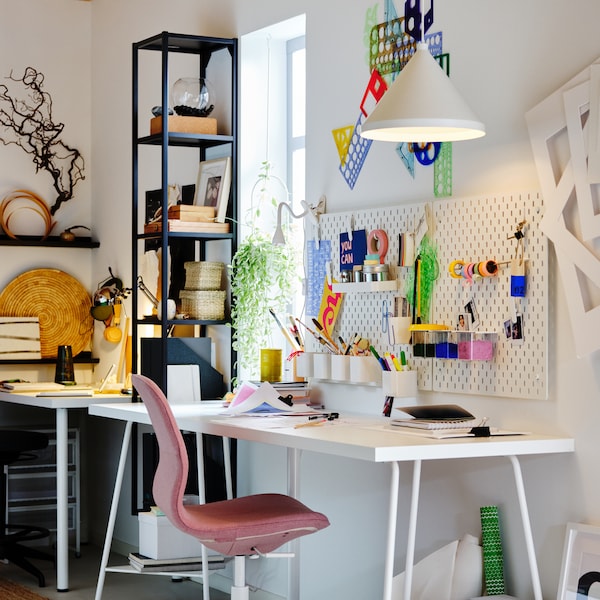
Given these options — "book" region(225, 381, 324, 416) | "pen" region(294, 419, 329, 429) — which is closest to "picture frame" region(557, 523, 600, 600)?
"pen" region(294, 419, 329, 429)

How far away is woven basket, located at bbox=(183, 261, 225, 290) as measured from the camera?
4.29 meters

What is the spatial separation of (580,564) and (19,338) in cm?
329

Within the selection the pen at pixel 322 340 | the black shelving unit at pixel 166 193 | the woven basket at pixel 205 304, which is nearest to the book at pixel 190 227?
the black shelving unit at pixel 166 193

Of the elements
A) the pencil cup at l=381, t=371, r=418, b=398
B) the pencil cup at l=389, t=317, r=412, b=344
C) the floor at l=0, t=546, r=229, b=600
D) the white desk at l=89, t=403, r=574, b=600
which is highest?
the pencil cup at l=389, t=317, r=412, b=344

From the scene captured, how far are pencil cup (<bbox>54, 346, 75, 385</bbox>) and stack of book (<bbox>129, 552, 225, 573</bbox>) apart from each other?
1.27m

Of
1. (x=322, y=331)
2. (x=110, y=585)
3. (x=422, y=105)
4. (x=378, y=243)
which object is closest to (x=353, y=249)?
(x=378, y=243)

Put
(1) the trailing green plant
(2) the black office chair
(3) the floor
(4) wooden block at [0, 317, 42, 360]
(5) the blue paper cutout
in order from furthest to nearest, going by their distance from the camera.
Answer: (4) wooden block at [0, 317, 42, 360] → (2) the black office chair → (3) the floor → (1) the trailing green plant → (5) the blue paper cutout

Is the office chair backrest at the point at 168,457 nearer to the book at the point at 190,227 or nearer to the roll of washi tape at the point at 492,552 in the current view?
the roll of washi tape at the point at 492,552

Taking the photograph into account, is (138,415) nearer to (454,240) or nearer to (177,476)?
(177,476)

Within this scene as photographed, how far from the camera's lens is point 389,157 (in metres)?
3.54

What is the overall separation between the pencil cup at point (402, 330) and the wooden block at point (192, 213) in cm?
117

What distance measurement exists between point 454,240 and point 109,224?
2.59 metres

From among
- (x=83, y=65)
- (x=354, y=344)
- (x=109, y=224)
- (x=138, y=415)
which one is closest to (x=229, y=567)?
(x=138, y=415)

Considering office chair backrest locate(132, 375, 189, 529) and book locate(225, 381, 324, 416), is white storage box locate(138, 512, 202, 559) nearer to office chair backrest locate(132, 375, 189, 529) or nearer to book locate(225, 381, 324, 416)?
book locate(225, 381, 324, 416)
